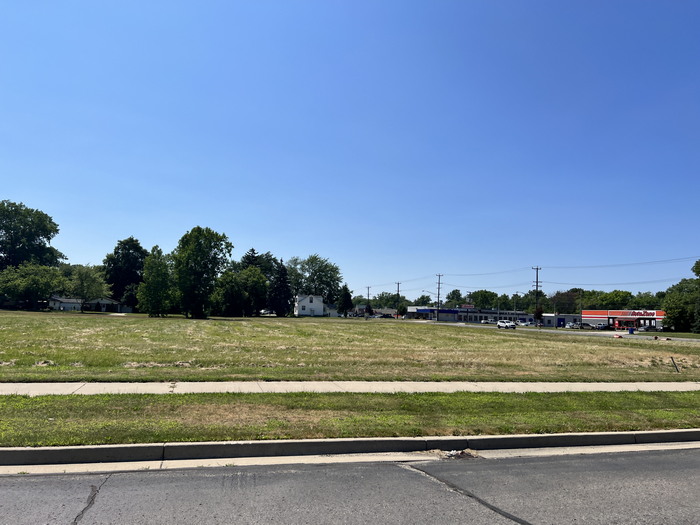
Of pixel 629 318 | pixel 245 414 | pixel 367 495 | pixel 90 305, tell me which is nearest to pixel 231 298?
pixel 90 305

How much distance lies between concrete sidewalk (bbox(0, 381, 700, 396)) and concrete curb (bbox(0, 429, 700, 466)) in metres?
3.66

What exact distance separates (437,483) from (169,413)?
4763 millimetres

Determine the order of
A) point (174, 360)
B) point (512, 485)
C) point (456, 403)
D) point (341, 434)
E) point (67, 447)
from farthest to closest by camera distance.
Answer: point (174, 360) → point (456, 403) → point (341, 434) → point (67, 447) → point (512, 485)

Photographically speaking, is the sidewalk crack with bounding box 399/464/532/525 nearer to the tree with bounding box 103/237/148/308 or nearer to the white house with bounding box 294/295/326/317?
the tree with bounding box 103/237/148/308

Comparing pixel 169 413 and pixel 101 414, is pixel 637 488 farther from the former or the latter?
pixel 101 414

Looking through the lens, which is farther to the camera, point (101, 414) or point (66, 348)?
point (66, 348)

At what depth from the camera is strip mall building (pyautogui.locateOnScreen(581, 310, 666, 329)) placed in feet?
283

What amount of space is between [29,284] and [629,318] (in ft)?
356

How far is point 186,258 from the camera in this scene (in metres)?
72.3

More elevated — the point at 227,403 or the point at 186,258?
the point at 186,258

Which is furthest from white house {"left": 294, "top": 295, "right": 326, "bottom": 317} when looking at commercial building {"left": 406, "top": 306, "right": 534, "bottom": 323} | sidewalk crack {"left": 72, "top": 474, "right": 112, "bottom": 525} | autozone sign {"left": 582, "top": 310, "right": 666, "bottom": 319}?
sidewalk crack {"left": 72, "top": 474, "right": 112, "bottom": 525}

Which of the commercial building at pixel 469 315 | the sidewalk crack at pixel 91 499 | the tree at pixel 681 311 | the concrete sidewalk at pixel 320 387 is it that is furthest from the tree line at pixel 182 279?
the sidewalk crack at pixel 91 499

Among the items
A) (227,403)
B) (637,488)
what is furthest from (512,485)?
(227,403)

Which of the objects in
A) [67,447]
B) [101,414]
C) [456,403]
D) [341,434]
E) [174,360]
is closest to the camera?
[67,447]
